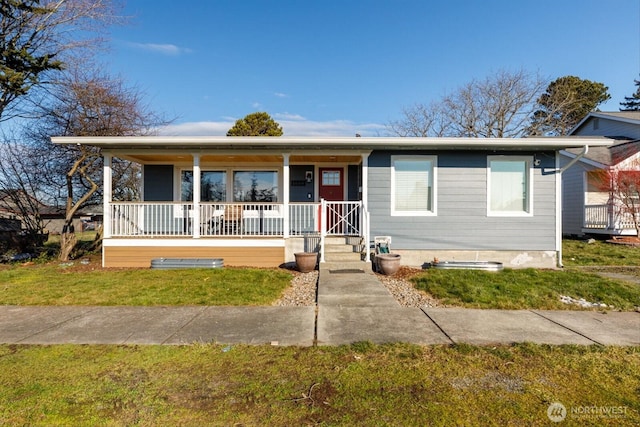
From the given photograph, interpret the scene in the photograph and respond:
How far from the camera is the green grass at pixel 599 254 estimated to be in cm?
860

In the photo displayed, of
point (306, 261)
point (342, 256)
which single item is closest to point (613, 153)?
point (342, 256)

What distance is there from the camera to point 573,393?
96.6 inches

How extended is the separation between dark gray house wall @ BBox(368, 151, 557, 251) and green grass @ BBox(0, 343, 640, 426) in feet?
16.5

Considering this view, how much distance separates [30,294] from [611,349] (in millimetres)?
7854

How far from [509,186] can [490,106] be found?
753 inches

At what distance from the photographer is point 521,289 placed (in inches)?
223

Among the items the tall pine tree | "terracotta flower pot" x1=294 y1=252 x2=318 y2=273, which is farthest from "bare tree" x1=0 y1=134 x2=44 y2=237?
the tall pine tree

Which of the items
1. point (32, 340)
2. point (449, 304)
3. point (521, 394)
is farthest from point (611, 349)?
point (32, 340)

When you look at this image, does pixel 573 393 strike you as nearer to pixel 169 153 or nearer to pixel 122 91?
pixel 169 153

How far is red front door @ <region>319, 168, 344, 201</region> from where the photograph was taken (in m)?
9.86

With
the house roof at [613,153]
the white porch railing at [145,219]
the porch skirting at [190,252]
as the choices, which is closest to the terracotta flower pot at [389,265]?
the porch skirting at [190,252]

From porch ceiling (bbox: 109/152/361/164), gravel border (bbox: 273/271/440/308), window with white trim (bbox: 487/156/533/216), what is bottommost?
gravel border (bbox: 273/271/440/308)

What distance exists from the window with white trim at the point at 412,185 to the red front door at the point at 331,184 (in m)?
2.00

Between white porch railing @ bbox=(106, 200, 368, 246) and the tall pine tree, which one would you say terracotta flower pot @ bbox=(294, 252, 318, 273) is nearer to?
white porch railing @ bbox=(106, 200, 368, 246)
